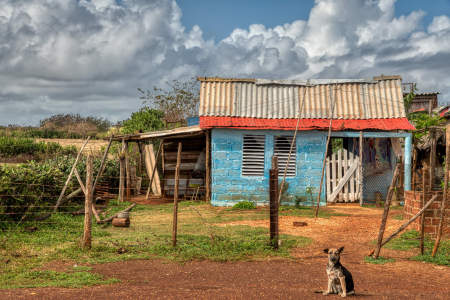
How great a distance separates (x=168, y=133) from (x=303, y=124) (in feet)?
16.8

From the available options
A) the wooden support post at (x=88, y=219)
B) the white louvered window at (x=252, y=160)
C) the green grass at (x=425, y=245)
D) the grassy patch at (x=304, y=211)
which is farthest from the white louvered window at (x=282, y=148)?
the wooden support post at (x=88, y=219)

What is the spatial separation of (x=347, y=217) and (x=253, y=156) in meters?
4.44

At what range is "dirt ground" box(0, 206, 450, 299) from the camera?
6156 mm

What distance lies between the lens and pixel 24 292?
622cm

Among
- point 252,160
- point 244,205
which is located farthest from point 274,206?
point 252,160

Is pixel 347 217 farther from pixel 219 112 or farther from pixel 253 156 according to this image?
pixel 219 112

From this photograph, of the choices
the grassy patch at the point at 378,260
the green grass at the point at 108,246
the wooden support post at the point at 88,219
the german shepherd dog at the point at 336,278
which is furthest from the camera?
the wooden support post at the point at 88,219

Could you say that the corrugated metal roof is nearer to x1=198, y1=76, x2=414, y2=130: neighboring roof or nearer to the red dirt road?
x1=198, y1=76, x2=414, y2=130: neighboring roof

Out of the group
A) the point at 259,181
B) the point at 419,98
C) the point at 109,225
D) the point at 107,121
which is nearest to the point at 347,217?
the point at 259,181

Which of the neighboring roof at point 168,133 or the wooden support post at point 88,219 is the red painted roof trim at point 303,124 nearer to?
the neighboring roof at point 168,133

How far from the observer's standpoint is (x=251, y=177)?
16.7 metres

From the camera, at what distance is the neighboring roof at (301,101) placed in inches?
684

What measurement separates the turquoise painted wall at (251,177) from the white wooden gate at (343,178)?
Answer: 575 millimetres

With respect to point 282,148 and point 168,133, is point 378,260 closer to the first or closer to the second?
point 282,148
